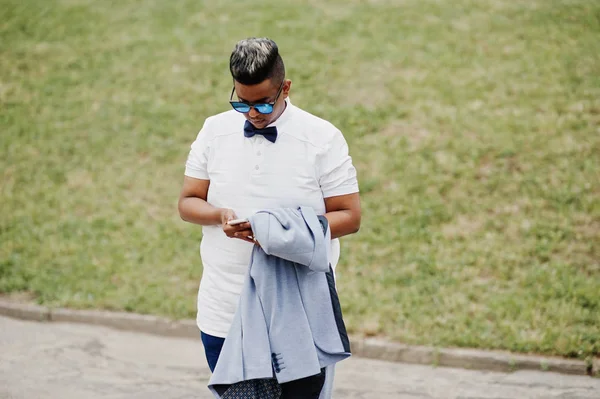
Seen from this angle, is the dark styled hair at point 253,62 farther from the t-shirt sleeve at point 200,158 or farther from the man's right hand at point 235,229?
the man's right hand at point 235,229

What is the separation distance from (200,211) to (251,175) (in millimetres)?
289

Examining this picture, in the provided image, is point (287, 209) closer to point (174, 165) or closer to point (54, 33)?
point (174, 165)

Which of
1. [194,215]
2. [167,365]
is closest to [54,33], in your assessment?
[167,365]

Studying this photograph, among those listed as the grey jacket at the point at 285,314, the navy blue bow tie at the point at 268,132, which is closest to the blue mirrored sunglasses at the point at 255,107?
the navy blue bow tie at the point at 268,132

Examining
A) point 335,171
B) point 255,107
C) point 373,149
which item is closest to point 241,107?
point 255,107

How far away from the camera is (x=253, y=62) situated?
287 centimetres

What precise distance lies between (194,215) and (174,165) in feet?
18.4

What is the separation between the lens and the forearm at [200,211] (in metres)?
3.06

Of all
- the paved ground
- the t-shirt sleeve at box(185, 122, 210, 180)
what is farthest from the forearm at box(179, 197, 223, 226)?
the paved ground

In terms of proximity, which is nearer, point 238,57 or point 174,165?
point 238,57

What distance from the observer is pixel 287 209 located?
9.49 feet

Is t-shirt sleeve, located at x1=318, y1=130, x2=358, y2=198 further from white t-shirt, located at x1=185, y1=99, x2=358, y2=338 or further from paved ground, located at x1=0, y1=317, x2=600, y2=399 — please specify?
paved ground, located at x1=0, y1=317, x2=600, y2=399

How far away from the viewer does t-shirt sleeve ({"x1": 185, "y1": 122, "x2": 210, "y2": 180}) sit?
10.3 feet

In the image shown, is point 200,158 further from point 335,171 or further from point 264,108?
point 335,171
